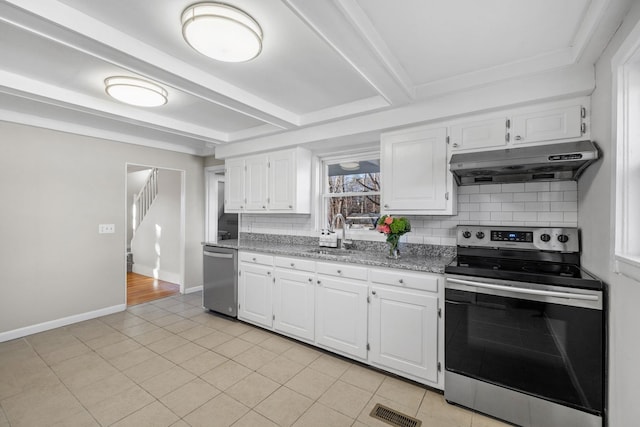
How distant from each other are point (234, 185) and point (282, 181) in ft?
2.89

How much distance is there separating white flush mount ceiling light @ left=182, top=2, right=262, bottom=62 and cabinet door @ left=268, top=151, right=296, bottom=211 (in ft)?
6.06

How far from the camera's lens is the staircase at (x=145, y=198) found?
625cm

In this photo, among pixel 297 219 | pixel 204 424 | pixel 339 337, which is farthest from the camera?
pixel 297 219

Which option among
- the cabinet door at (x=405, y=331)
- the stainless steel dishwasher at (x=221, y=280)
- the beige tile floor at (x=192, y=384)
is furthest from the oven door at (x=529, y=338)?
the stainless steel dishwasher at (x=221, y=280)

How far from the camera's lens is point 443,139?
251 cm

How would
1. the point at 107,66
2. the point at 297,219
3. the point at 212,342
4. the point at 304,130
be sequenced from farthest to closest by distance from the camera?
the point at 297,219, the point at 304,130, the point at 212,342, the point at 107,66

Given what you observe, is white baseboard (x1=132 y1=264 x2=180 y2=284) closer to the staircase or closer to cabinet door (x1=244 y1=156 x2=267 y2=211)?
the staircase

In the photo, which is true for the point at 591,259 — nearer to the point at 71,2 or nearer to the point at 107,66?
the point at 71,2

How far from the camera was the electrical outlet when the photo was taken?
385 cm

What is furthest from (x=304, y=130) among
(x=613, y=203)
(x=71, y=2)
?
(x=613, y=203)

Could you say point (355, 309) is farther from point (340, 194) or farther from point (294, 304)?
point (340, 194)

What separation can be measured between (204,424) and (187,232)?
3.43 m

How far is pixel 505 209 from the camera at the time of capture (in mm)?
2504

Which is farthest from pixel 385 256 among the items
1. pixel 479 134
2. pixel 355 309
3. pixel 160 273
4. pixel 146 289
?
pixel 160 273
